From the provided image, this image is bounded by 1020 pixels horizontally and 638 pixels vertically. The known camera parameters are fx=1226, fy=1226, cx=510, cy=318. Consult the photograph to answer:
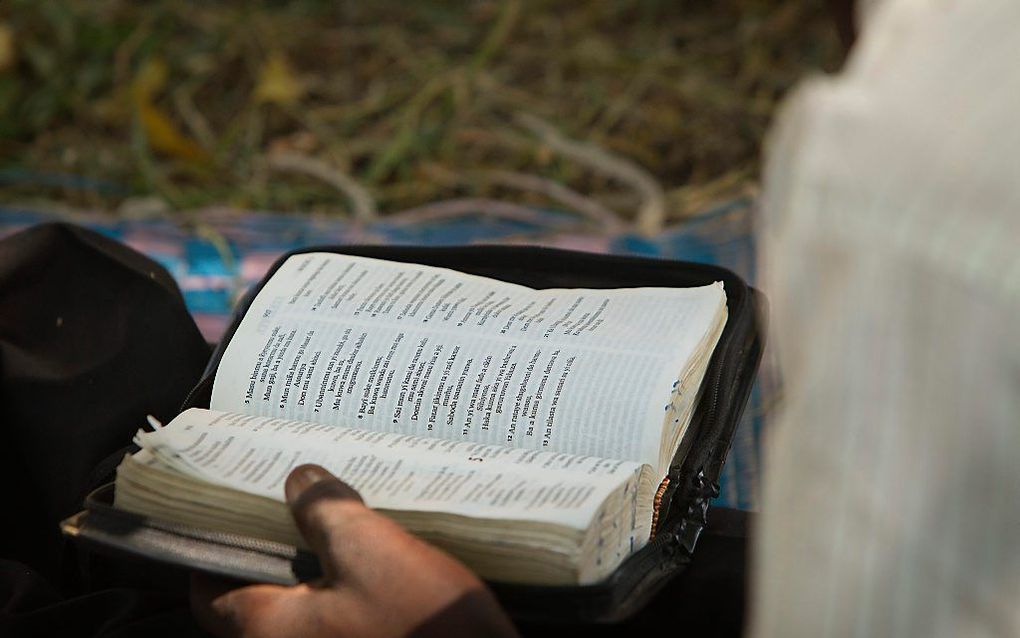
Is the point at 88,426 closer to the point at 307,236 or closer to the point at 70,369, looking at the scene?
the point at 70,369

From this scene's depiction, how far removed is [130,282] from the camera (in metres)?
0.96

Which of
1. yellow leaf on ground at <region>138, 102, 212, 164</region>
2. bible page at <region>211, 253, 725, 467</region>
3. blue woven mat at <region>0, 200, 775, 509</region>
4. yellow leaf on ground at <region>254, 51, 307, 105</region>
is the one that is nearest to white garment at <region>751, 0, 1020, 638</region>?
bible page at <region>211, 253, 725, 467</region>

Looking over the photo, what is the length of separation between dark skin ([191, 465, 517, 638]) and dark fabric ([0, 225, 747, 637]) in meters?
0.10

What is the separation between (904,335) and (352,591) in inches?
12.6

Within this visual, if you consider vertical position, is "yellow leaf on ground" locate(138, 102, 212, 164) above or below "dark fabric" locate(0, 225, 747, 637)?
above

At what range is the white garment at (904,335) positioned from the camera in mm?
403

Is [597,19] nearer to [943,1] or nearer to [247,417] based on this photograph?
[247,417]

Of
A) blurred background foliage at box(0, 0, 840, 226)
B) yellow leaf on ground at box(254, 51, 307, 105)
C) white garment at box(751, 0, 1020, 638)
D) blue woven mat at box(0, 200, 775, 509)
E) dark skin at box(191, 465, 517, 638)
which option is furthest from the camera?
yellow leaf on ground at box(254, 51, 307, 105)

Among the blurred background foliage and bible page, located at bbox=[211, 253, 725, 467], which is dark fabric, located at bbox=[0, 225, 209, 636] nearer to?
bible page, located at bbox=[211, 253, 725, 467]

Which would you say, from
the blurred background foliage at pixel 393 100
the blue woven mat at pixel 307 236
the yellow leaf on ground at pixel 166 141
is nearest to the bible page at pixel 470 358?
the blue woven mat at pixel 307 236

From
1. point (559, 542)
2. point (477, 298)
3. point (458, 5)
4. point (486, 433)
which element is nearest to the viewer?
point (559, 542)

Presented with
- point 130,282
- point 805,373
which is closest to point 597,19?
point 130,282

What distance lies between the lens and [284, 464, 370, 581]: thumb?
Result: 0.63 meters

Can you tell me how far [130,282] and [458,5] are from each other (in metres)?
1.61
